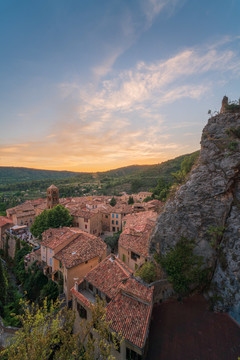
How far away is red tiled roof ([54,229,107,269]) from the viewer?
69.1 ft

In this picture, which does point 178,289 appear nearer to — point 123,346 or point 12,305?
point 123,346

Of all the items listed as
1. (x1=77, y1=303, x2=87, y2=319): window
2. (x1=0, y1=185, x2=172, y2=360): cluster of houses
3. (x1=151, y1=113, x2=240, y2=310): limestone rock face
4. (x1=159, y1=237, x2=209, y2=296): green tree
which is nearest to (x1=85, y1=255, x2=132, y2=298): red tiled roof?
(x1=0, y1=185, x2=172, y2=360): cluster of houses

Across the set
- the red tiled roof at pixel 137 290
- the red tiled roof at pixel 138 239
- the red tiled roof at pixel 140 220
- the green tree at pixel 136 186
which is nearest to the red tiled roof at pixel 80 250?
the red tiled roof at pixel 138 239

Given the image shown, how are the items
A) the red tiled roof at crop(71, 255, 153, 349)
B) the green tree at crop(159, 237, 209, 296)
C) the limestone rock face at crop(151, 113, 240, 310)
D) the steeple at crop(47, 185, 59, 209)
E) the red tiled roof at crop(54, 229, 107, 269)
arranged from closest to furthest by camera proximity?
the red tiled roof at crop(71, 255, 153, 349), the limestone rock face at crop(151, 113, 240, 310), the green tree at crop(159, 237, 209, 296), the red tiled roof at crop(54, 229, 107, 269), the steeple at crop(47, 185, 59, 209)

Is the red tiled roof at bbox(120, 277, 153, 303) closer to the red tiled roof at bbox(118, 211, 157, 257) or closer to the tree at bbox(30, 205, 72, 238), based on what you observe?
the red tiled roof at bbox(118, 211, 157, 257)

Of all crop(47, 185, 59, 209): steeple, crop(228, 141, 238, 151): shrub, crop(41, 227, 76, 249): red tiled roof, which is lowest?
crop(41, 227, 76, 249): red tiled roof

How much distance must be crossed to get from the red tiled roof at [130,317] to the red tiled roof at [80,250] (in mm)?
8884

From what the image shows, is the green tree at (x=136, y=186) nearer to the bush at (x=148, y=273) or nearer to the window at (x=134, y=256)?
the window at (x=134, y=256)

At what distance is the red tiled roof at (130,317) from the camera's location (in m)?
11.2

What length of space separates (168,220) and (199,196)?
166 inches

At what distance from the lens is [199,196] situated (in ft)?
59.9

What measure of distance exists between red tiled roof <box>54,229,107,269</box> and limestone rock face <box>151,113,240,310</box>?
26.5ft

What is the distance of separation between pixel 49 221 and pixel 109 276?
2224cm

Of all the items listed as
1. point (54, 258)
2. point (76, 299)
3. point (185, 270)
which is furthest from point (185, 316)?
point (54, 258)
